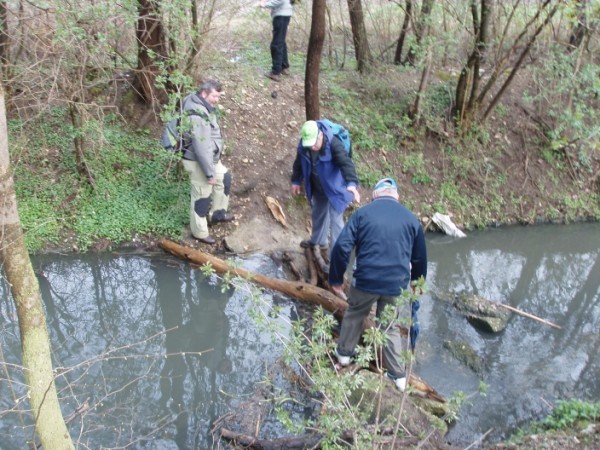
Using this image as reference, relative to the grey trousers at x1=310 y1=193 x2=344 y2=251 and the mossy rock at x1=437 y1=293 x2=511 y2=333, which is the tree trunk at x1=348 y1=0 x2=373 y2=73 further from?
the mossy rock at x1=437 y1=293 x2=511 y2=333

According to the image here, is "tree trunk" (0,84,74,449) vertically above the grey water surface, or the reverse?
"tree trunk" (0,84,74,449)

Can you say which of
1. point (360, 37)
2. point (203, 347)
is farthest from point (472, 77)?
point (203, 347)

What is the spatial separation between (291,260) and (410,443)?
3.34 meters

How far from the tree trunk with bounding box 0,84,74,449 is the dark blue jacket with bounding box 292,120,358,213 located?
3619 mm

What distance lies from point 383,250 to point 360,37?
7678mm

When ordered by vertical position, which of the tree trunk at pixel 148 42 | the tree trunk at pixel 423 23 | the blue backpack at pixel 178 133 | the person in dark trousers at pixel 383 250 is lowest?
the person in dark trousers at pixel 383 250

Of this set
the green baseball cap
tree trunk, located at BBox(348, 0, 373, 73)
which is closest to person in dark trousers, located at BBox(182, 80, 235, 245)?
the green baseball cap

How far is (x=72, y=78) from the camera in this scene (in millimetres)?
6789

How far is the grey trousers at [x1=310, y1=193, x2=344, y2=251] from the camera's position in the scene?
6.39 metres

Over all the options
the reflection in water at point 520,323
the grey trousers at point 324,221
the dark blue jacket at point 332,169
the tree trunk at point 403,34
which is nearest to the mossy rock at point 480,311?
the reflection in water at point 520,323

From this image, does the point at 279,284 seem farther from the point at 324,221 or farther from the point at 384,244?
the point at 384,244

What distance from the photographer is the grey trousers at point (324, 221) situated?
21.0ft

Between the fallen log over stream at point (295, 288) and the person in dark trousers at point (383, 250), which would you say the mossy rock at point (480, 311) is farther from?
the person in dark trousers at point (383, 250)

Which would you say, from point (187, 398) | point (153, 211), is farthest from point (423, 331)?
point (153, 211)
